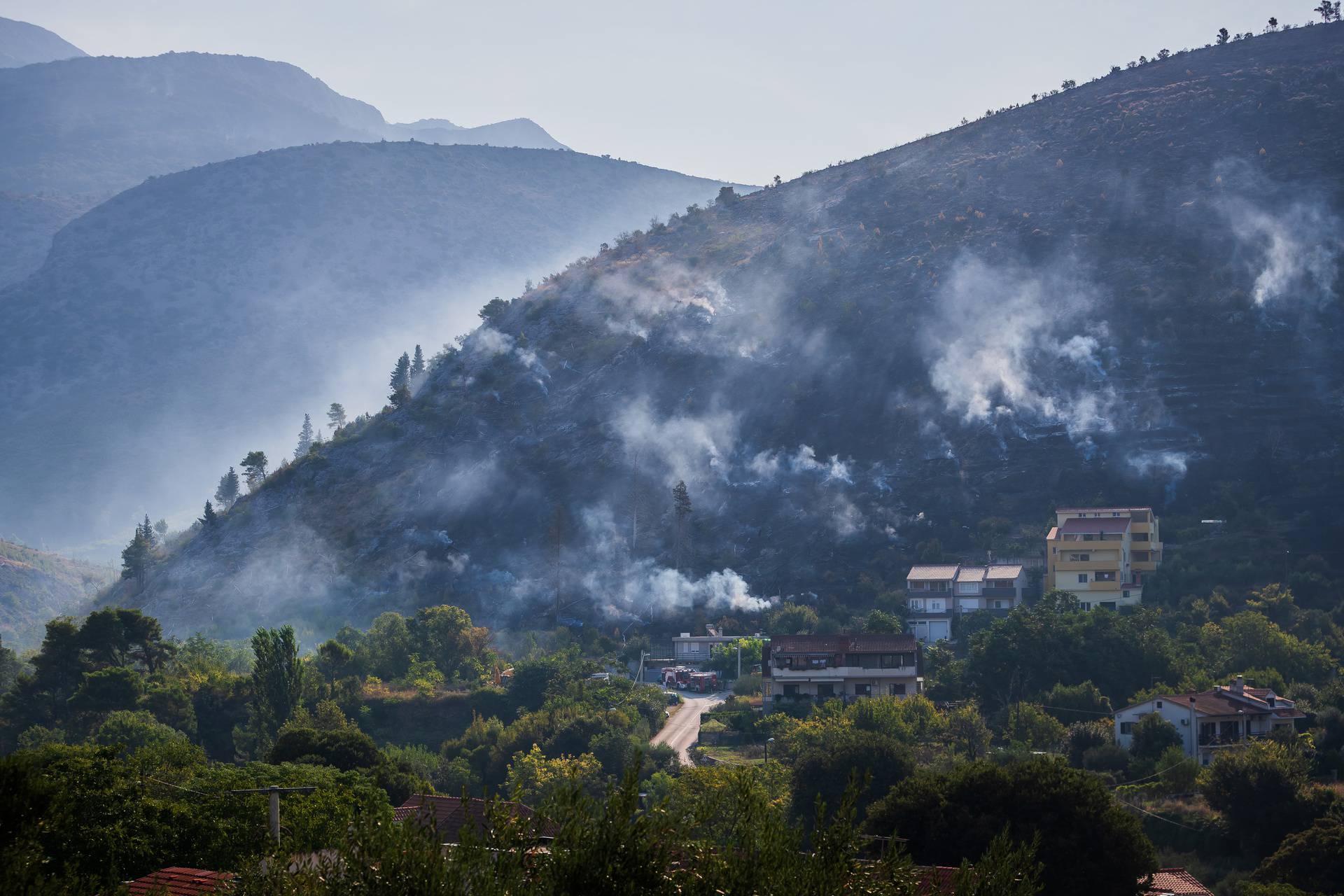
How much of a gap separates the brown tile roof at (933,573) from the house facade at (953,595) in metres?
0.06

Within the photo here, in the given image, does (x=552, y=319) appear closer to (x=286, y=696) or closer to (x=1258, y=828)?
(x=286, y=696)

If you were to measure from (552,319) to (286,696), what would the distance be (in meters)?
92.9

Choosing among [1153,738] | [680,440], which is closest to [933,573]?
[680,440]

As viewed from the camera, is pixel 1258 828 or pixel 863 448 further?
pixel 863 448

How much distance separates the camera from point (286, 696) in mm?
82312

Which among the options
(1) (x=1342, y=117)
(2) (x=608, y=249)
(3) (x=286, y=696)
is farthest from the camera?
(2) (x=608, y=249)

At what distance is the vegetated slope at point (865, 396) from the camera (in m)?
128

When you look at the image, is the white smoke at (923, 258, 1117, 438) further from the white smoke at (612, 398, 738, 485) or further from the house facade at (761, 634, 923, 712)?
→ the house facade at (761, 634, 923, 712)

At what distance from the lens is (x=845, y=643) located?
3509 inches

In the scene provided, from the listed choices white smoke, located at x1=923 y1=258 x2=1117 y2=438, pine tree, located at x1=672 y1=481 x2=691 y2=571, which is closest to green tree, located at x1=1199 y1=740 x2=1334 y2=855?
pine tree, located at x1=672 y1=481 x2=691 y2=571

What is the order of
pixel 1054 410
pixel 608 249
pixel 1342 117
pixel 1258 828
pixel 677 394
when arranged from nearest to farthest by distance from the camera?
pixel 1258 828, pixel 1054 410, pixel 677 394, pixel 1342 117, pixel 608 249

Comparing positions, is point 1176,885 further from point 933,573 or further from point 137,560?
point 137,560

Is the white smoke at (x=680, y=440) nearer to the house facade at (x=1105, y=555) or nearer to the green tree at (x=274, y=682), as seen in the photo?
the house facade at (x=1105, y=555)

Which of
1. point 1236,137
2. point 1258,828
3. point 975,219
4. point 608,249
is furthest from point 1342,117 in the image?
point 1258,828
